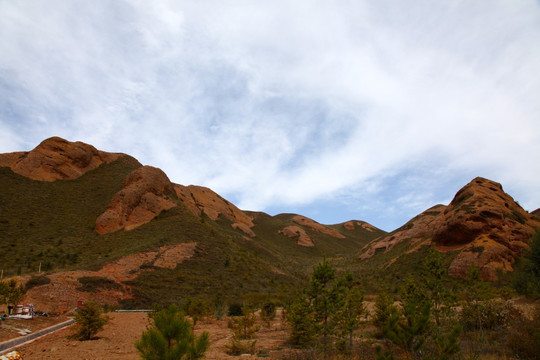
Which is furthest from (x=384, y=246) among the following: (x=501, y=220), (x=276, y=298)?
(x=276, y=298)

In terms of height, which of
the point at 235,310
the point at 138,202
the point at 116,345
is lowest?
the point at 235,310

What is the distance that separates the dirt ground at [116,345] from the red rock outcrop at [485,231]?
65.2ft

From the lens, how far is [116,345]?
10.4 meters

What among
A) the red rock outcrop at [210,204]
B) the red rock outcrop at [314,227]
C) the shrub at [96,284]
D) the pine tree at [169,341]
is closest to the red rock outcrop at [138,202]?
the red rock outcrop at [210,204]

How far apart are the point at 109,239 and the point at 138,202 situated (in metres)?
7.77

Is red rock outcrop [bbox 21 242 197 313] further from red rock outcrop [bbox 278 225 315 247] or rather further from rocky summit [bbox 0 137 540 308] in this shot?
red rock outcrop [bbox 278 225 315 247]

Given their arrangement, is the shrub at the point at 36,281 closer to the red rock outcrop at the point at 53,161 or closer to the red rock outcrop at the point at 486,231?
the red rock outcrop at the point at 53,161

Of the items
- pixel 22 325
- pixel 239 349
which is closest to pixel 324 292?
pixel 239 349

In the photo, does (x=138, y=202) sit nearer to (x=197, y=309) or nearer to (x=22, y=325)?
(x=197, y=309)

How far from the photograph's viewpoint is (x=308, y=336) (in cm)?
1058

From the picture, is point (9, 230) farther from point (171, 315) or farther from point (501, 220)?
point (501, 220)

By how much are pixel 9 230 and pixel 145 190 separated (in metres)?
15.0

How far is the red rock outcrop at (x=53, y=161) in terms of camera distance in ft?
143

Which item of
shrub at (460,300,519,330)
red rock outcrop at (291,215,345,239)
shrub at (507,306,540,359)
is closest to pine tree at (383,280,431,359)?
shrub at (507,306,540,359)
